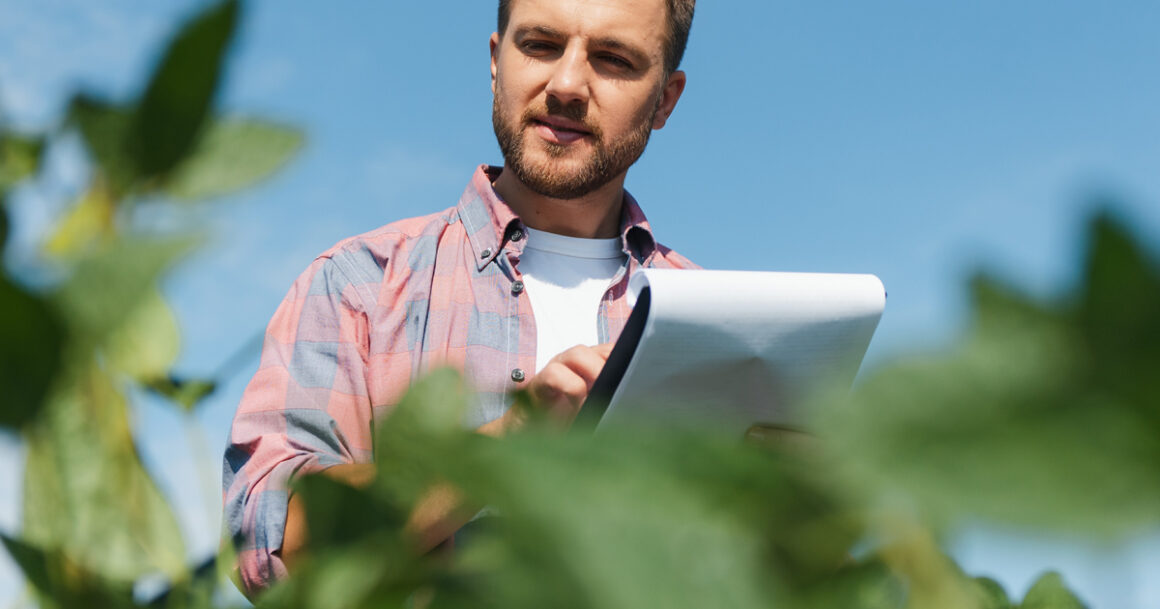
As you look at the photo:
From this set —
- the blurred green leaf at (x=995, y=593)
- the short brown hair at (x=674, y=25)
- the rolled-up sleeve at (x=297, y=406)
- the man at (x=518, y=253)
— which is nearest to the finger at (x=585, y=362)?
the rolled-up sleeve at (x=297, y=406)

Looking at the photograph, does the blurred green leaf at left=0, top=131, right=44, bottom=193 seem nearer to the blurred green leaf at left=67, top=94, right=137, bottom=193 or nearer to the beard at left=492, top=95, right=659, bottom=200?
the blurred green leaf at left=67, top=94, right=137, bottom=193

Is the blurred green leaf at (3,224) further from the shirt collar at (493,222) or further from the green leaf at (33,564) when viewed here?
the shirt collar at (493,222)

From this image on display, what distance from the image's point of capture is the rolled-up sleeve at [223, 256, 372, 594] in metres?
1.32

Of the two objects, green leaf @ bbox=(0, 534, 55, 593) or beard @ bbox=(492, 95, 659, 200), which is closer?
green leaf @ bbox=(0, 534, 55, 593)

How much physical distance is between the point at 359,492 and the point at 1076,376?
146 mm

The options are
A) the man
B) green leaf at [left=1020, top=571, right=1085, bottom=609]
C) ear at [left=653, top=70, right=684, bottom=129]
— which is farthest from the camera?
ear at [left=653, top=70, right=684, bottom=129]

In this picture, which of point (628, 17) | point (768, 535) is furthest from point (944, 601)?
point (628, 17)

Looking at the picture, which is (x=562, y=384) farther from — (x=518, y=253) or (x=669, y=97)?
(x=669, y=97)

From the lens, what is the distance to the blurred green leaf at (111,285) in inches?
7.0

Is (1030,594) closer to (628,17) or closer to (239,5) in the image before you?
(239,5)

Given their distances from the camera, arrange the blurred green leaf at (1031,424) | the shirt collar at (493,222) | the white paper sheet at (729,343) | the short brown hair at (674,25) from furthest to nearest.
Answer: the short brown hair at (674,25)
the shirt collar at (493,222)
the white paper sheet at (729,343)
the blurred green leaf at (1031,424)

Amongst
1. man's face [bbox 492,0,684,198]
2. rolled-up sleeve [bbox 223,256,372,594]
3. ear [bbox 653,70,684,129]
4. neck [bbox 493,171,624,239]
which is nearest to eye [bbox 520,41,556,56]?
man's face [bbox 492,0,684,198]

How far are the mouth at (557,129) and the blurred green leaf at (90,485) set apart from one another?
79.3 inches

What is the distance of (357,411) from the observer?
1.83m
